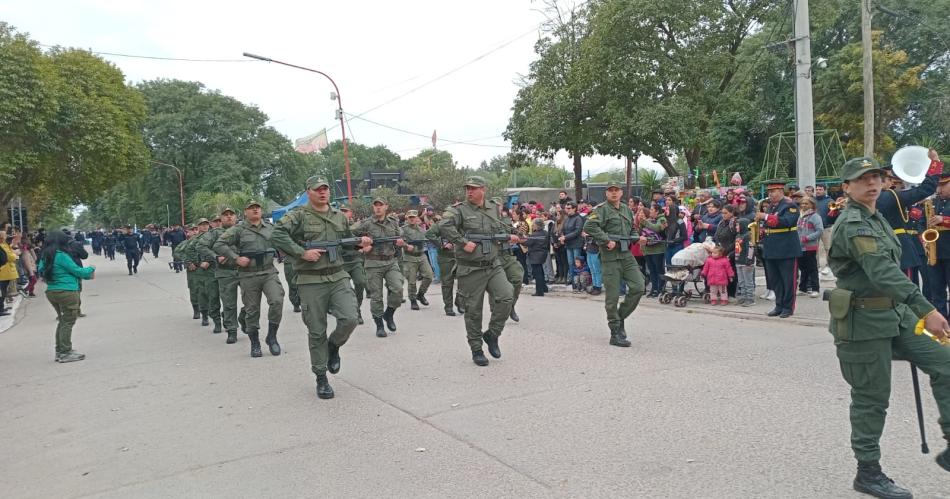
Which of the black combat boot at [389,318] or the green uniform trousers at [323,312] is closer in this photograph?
the green uniform trousers at [323,312]

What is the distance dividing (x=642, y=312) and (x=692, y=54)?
1450cm

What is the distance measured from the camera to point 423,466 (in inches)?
183

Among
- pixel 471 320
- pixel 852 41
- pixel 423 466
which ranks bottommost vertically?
pixel 423 466

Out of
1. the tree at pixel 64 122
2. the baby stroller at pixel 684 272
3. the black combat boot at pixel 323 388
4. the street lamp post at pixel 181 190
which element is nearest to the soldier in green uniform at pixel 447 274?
the baby stroller at pixel 684 272

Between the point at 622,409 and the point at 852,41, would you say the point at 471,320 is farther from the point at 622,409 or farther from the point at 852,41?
the point at 852,41

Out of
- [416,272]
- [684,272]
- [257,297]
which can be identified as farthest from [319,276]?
[684,272]

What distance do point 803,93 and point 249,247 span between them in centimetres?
989

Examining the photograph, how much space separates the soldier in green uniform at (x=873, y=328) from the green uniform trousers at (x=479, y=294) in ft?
13.7

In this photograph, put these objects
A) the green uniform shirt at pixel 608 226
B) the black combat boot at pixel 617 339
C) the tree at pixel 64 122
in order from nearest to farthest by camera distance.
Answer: the black combat boot at pixel 617 339
the green uniform shirt at pixel 608 226
the tree at pixel 64 122

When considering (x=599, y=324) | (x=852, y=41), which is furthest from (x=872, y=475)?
(x=852, y=41)

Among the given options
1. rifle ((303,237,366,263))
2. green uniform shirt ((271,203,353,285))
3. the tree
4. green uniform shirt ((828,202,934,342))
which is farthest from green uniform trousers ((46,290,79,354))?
the tree

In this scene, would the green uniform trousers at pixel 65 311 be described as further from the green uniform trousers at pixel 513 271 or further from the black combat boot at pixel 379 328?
the green uniform trousers at pixel 513 271

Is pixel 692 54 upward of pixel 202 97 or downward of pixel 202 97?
downward

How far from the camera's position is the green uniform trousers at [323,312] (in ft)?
22.3
